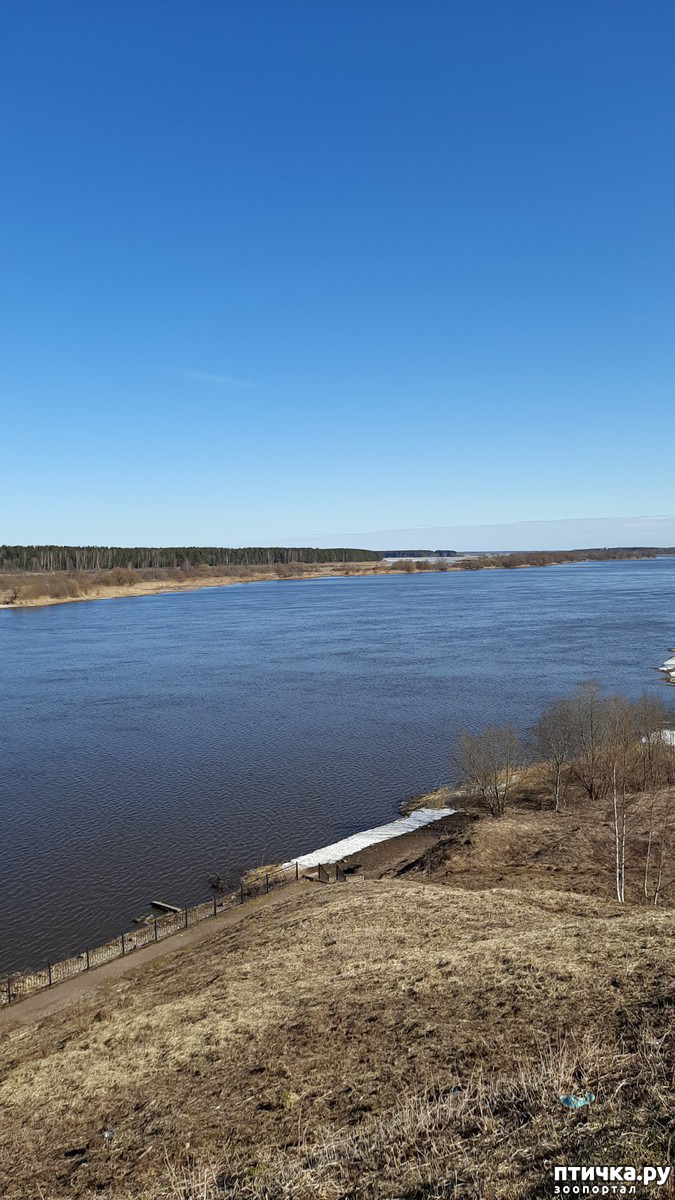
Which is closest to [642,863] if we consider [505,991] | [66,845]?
[505,991]

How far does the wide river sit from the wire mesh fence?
3.25 feet

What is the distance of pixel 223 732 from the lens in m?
43.2

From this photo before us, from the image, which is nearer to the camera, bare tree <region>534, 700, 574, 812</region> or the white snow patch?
the white snow patch

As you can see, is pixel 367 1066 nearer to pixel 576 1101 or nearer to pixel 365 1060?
pixel 365 1060

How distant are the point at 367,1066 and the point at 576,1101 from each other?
129 inches

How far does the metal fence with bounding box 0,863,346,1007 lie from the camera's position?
18.4m

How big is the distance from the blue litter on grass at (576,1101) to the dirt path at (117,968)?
42.8 ft

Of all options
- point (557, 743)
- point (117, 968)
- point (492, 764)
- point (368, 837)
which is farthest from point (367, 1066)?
point (557, 743)

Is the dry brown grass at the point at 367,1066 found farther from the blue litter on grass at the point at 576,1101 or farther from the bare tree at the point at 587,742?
the bare tree at the point at 587,742

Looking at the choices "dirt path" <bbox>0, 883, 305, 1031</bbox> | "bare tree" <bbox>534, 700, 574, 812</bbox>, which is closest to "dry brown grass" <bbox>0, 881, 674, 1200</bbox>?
"dirt path" <bbox>0, 883, 305, 1031</bbox>

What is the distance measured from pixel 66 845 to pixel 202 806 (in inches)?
237

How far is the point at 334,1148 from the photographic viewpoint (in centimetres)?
789

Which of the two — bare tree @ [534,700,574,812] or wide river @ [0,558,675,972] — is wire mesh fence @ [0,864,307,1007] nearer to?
wide river @ [0,558,675,972]

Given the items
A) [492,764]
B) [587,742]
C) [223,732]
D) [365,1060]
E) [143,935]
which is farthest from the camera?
[223,732]
